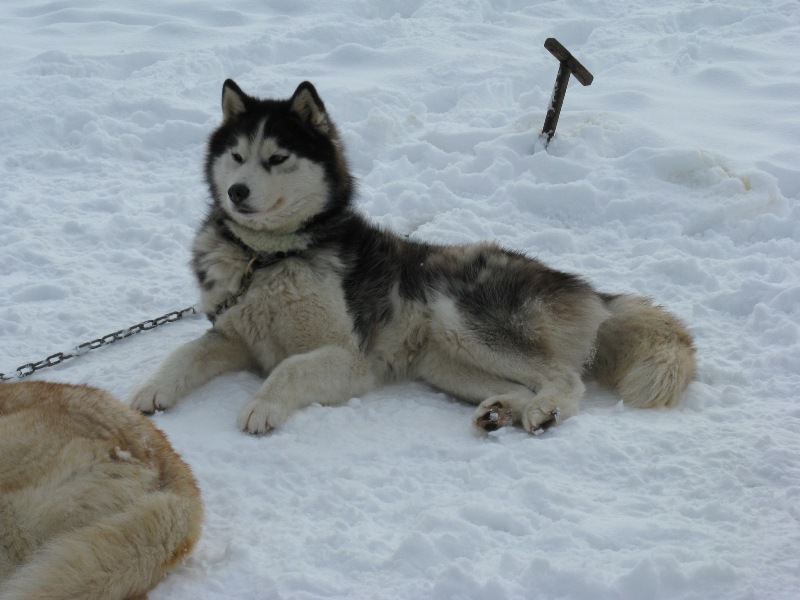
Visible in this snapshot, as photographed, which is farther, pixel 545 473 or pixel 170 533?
pixel 545 473

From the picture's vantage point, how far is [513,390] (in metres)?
4.43

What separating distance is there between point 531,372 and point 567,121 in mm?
3930

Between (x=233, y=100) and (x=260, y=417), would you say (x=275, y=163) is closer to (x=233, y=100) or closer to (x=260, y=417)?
(x=233, y=100)

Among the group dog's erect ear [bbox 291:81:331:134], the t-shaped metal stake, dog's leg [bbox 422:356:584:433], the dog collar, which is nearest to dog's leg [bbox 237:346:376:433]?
dog's leg [bbox 422:356:584:433]

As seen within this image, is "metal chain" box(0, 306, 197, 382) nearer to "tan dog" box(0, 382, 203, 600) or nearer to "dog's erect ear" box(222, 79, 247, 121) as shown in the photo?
"dog's erect ear" box(222, 79, 247, 121)

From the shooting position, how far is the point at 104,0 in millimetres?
11594

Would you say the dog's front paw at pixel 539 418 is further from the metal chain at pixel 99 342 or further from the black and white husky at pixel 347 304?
the metal chain at pixel 99 342

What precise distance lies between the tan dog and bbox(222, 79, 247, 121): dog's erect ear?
2.34m

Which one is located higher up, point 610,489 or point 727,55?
point 727,55

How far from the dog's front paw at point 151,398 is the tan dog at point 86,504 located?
1156 mm

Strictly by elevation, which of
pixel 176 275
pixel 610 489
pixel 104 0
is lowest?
pixel 176 275

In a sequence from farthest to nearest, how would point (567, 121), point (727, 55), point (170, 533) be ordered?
point (727, 55), point (567, 121), point (170, 533)

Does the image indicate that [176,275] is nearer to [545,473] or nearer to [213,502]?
[213,502]

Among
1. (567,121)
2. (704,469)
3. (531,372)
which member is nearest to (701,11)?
(567,121)
